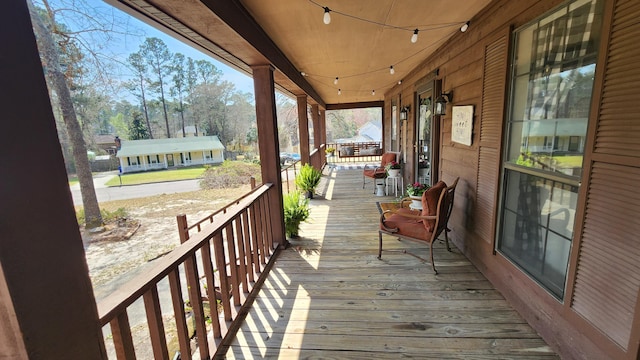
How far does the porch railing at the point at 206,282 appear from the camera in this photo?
1.10 metres

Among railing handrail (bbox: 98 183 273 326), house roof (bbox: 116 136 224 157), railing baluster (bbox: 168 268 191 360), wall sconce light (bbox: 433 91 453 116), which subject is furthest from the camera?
house roof (bbox: 116 136 224 157)

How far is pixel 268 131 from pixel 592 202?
265 cm

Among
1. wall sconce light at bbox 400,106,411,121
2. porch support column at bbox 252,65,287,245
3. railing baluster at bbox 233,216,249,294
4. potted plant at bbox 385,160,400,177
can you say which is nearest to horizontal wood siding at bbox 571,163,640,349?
railing baluster at bbox 233,216,249,294

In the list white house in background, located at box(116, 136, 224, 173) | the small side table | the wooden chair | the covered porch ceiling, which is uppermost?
the covered porch ceiling

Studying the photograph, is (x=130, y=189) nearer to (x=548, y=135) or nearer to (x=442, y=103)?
(x=442, y=103)

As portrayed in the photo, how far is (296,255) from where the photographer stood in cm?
313

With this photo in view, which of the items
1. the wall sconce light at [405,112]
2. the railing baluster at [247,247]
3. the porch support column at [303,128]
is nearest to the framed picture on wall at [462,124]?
the railing baluster at [247,247]

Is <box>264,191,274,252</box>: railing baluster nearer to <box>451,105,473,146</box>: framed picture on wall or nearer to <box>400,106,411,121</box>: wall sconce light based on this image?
<box>451,105,473,146</box>: framed picture on wall

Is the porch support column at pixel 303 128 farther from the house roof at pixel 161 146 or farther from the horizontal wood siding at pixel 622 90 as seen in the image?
the horizontal wood siding at pixel 622 90

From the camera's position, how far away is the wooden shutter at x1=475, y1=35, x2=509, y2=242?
2164 millimetres

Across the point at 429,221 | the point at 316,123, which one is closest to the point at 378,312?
the point at 429,221

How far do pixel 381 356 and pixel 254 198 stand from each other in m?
1.66

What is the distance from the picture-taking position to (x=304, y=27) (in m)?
2.54

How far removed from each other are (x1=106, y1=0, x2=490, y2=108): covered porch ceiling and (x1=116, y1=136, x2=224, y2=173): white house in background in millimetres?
2191
